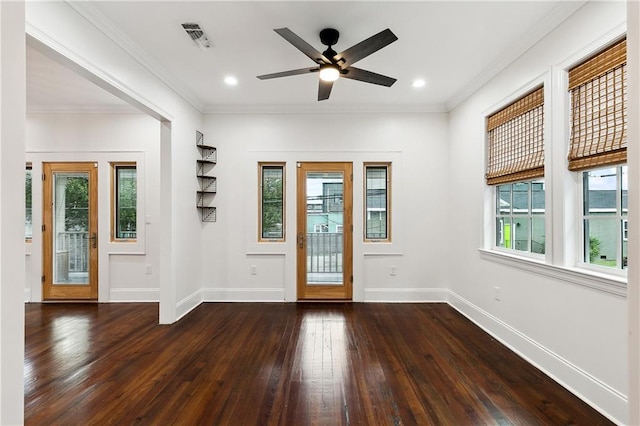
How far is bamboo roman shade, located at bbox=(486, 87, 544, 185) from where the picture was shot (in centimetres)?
280

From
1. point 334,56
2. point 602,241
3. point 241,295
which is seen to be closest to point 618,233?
point 602,241

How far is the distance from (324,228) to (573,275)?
2983 mm

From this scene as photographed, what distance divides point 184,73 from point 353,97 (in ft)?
6.87

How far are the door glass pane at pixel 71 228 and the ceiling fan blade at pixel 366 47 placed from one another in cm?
427

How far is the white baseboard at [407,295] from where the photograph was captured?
4.61m

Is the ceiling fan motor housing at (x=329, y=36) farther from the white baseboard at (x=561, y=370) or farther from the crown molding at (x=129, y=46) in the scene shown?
the white baseboard at (x=561, y=370)

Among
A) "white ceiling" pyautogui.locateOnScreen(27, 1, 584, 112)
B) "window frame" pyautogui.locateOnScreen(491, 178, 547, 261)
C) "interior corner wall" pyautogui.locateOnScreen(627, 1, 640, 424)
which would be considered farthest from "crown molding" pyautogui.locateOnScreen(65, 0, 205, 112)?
"window frame" pyautogui.locateOnScreen(491, 178, 547, 261)

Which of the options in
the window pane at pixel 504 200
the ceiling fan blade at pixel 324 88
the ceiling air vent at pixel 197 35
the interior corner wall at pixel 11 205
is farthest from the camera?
the window pane at pixel 504 200

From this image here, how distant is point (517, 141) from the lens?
3.10 meters

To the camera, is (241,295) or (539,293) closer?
(539,293)

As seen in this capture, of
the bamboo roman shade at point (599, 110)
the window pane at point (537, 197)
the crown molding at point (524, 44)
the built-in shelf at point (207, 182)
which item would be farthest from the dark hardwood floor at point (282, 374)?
the crown molding at point (524, 44)

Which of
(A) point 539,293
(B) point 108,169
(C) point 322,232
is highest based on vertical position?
(B) point 108,169

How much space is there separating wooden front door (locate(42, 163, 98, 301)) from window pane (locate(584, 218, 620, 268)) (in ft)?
18.9

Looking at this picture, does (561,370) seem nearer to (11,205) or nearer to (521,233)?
(521,233)
